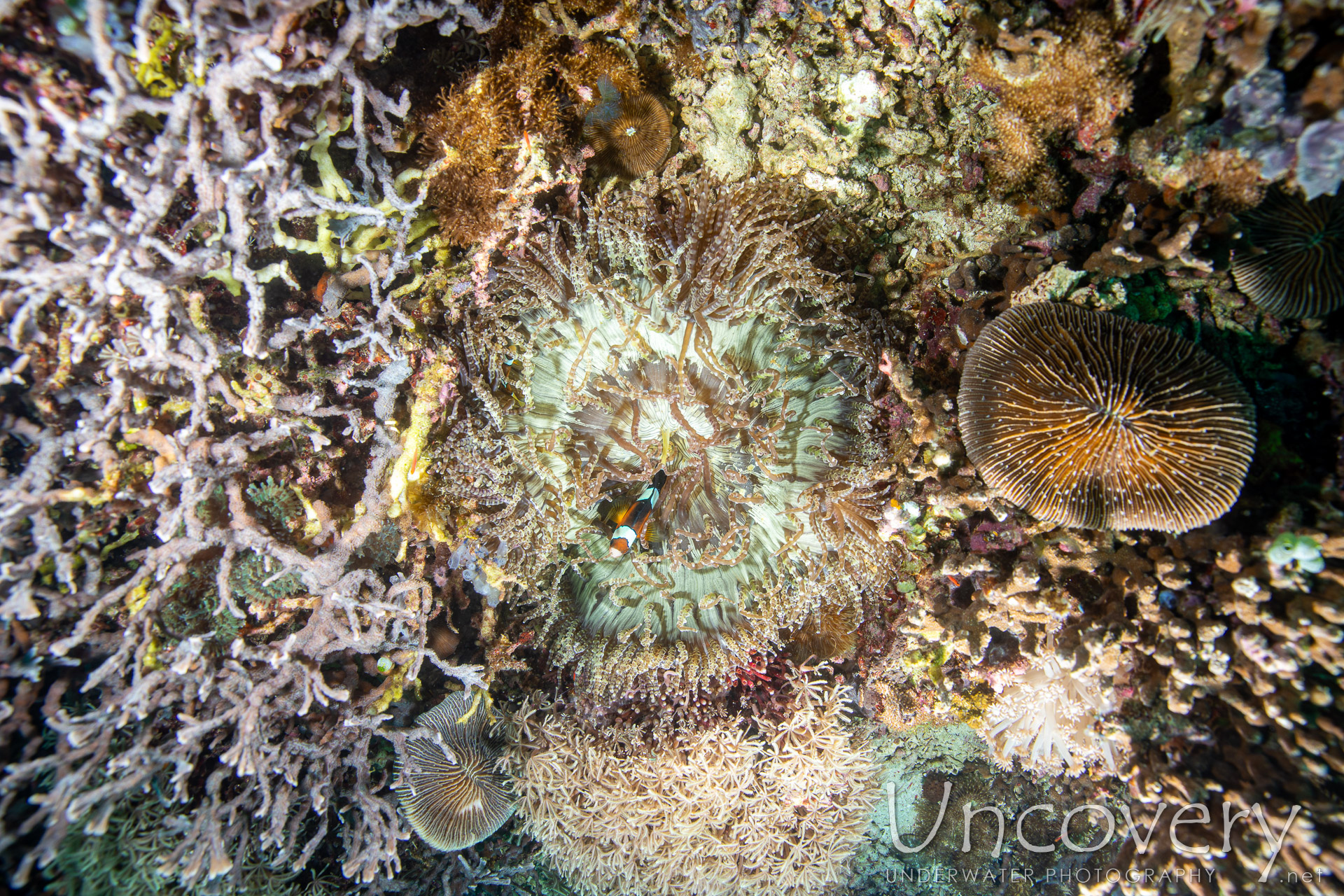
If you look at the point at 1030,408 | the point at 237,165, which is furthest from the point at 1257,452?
the point at 237,165

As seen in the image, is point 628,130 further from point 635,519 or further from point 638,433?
point 635,519

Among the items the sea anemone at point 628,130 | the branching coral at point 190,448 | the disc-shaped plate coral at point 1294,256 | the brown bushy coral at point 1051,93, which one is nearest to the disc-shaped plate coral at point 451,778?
the branching coral at point 190,448

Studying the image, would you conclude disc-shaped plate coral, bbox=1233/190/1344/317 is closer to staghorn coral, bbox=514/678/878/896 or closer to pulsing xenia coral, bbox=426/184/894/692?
pulsing xenia coral, bbox=426/184/894/692

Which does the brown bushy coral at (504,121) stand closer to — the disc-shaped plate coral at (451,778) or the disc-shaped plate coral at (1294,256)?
the disc-shaped plate coral at (1294,256)

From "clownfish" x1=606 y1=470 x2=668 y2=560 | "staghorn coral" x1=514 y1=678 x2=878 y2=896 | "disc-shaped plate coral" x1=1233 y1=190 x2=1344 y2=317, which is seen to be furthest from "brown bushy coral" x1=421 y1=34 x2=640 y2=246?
"staghorn coral" x1=514 y1=678 x2=878 y2=896

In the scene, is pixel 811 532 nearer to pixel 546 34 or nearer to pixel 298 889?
pixel 546 34

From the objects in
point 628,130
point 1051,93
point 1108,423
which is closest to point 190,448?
point 628,130
